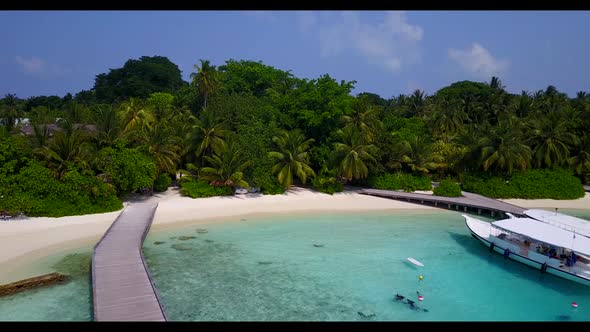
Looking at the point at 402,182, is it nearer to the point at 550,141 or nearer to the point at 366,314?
the point at 550,141

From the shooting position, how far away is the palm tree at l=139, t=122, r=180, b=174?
103 ft

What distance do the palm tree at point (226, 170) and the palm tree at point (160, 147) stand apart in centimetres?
269

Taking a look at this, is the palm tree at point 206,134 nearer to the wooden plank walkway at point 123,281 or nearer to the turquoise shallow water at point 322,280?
the turquoise shallow water at point 322,280

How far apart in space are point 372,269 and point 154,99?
1847 inches

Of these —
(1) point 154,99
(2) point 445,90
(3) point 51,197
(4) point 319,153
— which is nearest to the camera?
(3) point 51,197

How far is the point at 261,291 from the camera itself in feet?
57.6

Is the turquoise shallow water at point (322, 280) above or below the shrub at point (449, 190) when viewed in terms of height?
below

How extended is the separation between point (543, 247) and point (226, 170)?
2252cm

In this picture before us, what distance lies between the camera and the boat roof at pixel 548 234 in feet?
65.5

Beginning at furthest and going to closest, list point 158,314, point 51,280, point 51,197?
point 51,197, point 51,280, point 158,314

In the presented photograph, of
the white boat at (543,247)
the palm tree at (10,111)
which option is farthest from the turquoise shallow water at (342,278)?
the palm tree at (10,111)

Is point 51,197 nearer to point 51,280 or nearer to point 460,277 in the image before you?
point 51,280
